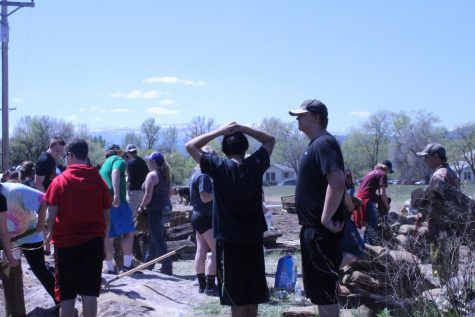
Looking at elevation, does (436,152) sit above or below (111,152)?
above

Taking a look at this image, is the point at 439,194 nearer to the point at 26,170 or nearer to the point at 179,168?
the point at 26,170

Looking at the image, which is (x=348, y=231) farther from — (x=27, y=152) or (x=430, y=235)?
(x=27, y=152)

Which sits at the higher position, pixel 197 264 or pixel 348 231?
pixel 348 231

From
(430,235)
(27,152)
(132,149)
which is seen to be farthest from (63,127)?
(430,235)

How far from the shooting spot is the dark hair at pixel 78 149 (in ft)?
18.8

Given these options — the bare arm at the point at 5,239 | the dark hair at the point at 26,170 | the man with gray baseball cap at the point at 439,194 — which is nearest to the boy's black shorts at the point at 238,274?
the bare arm at the point at 5,239

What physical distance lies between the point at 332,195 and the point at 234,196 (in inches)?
33.3

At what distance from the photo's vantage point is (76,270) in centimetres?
557

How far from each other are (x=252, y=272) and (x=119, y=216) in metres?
4.18

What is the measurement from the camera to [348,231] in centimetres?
672

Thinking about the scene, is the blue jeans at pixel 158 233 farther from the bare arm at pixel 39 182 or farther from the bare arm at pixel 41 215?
the bare arm at pixel 41 215

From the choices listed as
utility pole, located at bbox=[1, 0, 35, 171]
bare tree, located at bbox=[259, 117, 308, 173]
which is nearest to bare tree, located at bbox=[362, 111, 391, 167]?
bare tree, located at bbox=[259, 117, 308, 173]

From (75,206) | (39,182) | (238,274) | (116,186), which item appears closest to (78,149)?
(75,206)

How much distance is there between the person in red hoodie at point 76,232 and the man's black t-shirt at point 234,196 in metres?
1.12
